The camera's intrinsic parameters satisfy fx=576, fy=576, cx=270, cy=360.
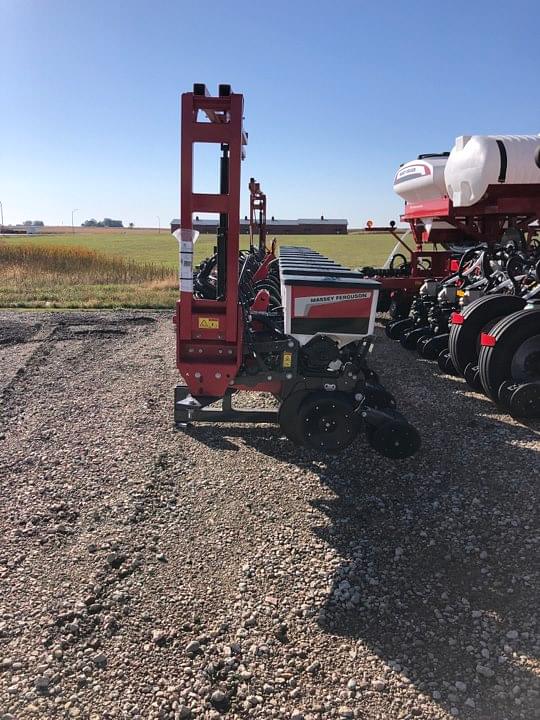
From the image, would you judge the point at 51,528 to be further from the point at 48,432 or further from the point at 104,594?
the point at 48,432

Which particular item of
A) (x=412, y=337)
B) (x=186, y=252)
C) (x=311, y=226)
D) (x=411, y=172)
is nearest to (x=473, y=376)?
(x=412, y=337)

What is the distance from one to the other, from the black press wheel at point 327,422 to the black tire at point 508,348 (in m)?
2.30

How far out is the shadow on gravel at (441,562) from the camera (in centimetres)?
242

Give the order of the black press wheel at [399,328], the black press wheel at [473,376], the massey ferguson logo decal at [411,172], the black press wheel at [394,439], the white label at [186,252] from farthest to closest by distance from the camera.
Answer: the massey ferguson logo decal at [411,172] → the black press wheel at [399,328] → the black press wheel at [473,376] → the black press wheel at [394,439] → the white label at [186,252]

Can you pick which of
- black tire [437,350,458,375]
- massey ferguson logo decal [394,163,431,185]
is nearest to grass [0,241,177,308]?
massey ferguson logo decal [394,163,431,185]

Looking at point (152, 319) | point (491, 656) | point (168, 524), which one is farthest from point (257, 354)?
point (152, 319)

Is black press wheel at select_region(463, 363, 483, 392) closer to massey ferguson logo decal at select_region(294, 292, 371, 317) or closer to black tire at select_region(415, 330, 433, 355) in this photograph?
black tire at select_region(415, 330, 433, 355)

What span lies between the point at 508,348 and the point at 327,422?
2576 mm

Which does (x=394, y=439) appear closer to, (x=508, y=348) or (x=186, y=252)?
(x=186, y=252)

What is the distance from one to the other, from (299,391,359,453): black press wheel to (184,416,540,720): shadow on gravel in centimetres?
33

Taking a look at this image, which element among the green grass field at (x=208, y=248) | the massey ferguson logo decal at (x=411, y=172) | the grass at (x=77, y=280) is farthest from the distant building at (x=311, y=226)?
the massey ferguson logo decal at (x=411, y=172)

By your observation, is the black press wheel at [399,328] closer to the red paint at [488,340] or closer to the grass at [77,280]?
the red paint at [488,340]

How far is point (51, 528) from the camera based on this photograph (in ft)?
11.4

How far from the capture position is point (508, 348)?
223 inches
